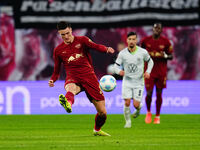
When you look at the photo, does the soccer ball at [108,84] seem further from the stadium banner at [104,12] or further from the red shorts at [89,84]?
the stadium banner at [104,12]

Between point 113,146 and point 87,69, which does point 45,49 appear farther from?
point 113,146

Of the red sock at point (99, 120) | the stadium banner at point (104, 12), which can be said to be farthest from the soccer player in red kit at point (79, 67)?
the stadium banner at point (104, 12)

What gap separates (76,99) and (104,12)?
6.05 metres

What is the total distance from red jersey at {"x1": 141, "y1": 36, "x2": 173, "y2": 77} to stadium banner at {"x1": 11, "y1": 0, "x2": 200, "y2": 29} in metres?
8.48

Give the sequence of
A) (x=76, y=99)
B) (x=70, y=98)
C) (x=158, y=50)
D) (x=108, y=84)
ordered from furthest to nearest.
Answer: (x=76, y=99) → (x=158, y=50) → (x=108, y=84) → (x=70, y=98)

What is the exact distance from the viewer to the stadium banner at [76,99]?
1725 cm

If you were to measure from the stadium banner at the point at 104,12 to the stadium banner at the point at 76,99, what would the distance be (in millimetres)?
5330

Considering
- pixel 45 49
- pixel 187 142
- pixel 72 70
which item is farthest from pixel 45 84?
pixel 187 142

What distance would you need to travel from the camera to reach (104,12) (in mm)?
22562

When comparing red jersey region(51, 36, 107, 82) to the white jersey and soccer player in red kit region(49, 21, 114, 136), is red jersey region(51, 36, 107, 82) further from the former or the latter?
the white jersey

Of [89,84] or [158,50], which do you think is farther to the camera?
[158,50]

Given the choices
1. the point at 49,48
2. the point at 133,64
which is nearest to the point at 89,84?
the point at 133,64

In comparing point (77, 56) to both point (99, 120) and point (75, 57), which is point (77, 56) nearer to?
point (75, 57)

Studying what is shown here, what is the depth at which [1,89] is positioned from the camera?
17422 millimetres
